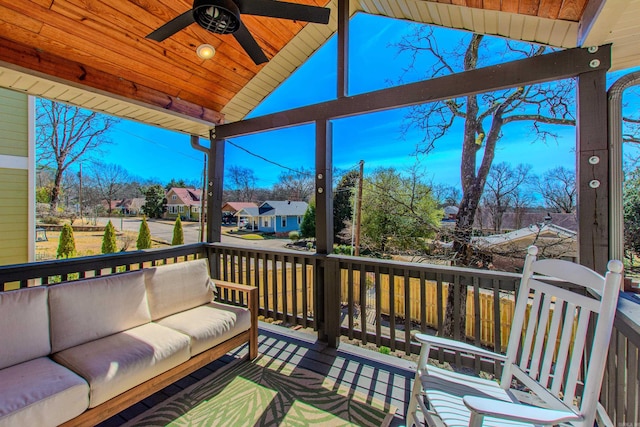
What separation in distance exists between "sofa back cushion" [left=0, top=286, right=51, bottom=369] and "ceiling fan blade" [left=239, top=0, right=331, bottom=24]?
236 cm

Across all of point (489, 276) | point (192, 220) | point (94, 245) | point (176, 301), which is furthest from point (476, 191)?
point (94, 245)

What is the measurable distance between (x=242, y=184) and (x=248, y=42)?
4072 mm

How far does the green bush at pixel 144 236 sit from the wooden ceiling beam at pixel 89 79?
3465 millimetres

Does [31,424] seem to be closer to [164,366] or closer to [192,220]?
[164,366]

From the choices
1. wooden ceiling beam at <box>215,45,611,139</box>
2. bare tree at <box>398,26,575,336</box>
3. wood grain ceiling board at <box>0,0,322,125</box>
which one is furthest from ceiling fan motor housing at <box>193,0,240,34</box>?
bare tree at <box>398,26,575,336</box>

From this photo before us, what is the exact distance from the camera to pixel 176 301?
2.55 metres

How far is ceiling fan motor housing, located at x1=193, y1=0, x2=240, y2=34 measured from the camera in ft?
5.66

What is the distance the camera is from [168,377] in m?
1.97

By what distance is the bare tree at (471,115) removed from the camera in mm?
5211

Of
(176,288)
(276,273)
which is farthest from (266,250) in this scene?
(176,288)

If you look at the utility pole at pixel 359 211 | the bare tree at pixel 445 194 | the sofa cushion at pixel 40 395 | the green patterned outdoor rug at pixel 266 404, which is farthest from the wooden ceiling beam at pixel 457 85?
the bare tree at pixel 445 194

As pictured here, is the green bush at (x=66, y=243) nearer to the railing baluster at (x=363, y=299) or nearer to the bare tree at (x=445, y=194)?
the railing baluster at (x=363, y=299)

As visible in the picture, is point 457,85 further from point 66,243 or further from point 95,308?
point 66,243

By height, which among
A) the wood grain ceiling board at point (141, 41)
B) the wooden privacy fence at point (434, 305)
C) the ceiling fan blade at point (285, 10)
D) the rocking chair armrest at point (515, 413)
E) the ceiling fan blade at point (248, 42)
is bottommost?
the wooden privacy fence at point (434, 305)
